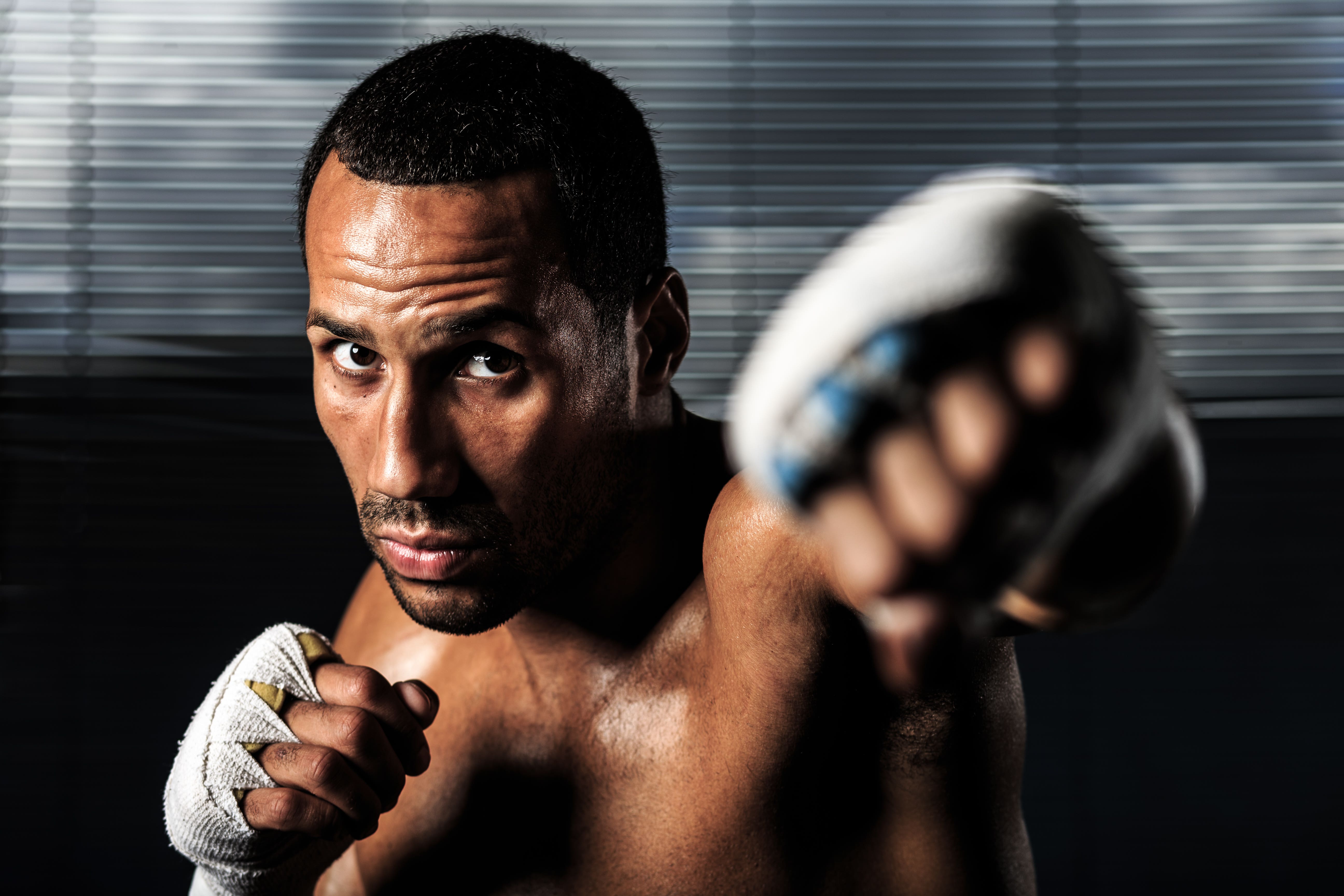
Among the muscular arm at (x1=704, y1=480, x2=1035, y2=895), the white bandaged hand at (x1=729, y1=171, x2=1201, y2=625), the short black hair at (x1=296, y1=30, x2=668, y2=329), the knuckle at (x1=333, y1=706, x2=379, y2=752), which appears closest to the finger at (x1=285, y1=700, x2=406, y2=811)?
the knuckle at (x1=333, y1=706, x2=379, y2=752)

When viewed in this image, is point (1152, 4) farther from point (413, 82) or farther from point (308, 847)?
point (308, 847)

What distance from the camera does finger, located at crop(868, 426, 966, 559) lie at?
295 millimetres

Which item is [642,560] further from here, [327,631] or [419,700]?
[327,631]

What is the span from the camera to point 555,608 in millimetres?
940

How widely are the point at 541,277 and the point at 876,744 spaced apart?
451mm

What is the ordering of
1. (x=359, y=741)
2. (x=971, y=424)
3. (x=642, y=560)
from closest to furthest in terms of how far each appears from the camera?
(x=971, y=424), (x=359, y=741), (x=642, y=560)

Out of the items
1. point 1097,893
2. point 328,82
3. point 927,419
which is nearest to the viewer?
point 927,419

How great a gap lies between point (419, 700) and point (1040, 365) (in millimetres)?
668

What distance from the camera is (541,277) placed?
81cm

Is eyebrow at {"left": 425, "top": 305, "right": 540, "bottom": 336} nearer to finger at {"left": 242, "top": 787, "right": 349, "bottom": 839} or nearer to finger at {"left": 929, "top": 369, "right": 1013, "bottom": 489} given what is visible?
finger at {"left": 242, "top": 787, "right": 349, "bottom": 839}

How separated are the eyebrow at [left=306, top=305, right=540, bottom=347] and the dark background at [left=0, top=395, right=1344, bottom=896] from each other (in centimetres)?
89

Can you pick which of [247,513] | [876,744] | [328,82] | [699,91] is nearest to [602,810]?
[876,744]

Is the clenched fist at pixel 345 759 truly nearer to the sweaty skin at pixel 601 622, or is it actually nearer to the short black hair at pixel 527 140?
the sweaty skin at pixel 601 622

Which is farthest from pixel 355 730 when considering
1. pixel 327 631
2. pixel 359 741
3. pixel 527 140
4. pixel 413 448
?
pixel 327 631
